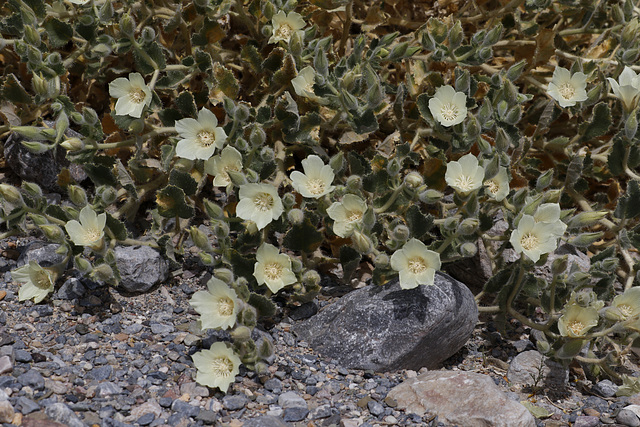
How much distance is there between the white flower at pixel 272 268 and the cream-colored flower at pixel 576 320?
3.69ft

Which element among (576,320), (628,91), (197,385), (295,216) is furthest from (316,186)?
(628,91)

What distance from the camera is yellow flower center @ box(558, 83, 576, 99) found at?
3131mm

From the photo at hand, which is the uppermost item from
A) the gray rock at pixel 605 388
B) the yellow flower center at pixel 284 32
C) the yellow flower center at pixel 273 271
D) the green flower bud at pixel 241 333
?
the yellow flower center at pixel 284 32

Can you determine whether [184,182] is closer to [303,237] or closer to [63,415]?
[303,237]

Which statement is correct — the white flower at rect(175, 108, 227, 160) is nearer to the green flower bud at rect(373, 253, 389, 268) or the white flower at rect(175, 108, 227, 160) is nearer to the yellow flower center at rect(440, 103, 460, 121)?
the green flower bud at rect(373, 253, 389, 268)

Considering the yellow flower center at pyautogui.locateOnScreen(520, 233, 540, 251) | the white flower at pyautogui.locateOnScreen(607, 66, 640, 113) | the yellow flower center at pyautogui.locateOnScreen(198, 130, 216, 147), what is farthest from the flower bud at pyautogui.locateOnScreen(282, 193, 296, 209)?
the white flower at pyautogui.locateOnScreen(607, 66, 640, 113)

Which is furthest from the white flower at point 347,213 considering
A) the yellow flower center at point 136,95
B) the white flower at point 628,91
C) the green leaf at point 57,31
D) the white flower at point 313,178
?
the green leaf at point 57,31

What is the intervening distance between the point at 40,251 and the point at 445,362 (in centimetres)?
196

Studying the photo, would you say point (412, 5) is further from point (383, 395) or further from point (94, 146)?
point (383, 395)

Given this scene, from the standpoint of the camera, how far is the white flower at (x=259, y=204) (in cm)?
268

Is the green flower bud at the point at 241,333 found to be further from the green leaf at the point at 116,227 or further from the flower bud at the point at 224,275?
the green leaf at the point at 116,227

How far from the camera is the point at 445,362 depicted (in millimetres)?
2934

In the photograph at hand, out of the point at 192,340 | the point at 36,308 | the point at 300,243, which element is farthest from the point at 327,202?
the point at 36,308

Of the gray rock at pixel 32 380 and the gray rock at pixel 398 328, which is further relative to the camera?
the gray rock at pixel 398 328
